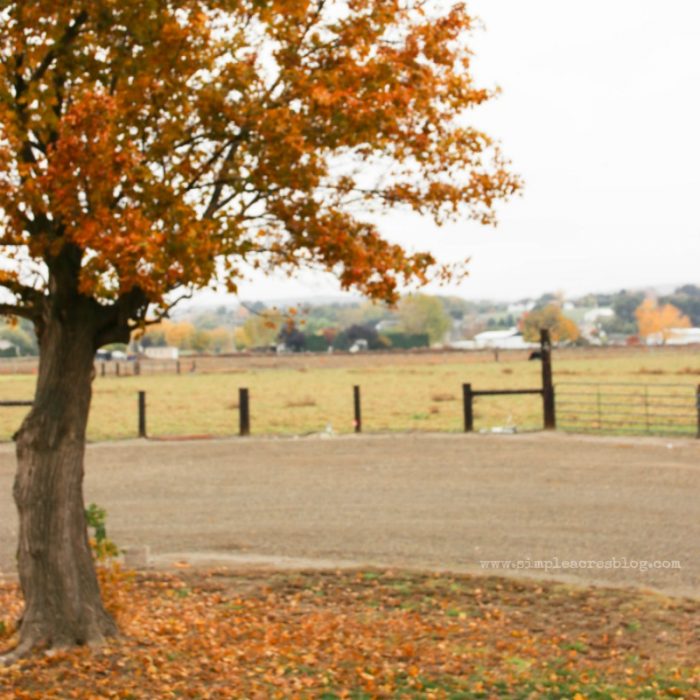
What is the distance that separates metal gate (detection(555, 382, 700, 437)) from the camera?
80.8ft

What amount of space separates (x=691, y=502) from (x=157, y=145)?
32.2ft

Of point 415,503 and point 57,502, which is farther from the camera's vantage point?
point 415,503

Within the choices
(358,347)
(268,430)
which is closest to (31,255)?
(268,430)

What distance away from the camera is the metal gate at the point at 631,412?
2462cm

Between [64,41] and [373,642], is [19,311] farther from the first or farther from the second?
[373,642]

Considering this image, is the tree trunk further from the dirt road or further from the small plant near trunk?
the dirt road

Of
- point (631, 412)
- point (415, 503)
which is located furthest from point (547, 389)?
point (415, 503)

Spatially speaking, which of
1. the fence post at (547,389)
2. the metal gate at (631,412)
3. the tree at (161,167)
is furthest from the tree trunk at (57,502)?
the fence post at (547,389)

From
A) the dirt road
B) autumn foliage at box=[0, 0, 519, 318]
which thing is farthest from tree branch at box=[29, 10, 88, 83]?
the dirt road

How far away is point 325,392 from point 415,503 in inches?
1403

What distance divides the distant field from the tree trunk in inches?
703

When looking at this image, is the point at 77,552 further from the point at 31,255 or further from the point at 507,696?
the point at 507,696

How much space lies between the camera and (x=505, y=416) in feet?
109

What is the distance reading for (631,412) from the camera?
29.4 meters
